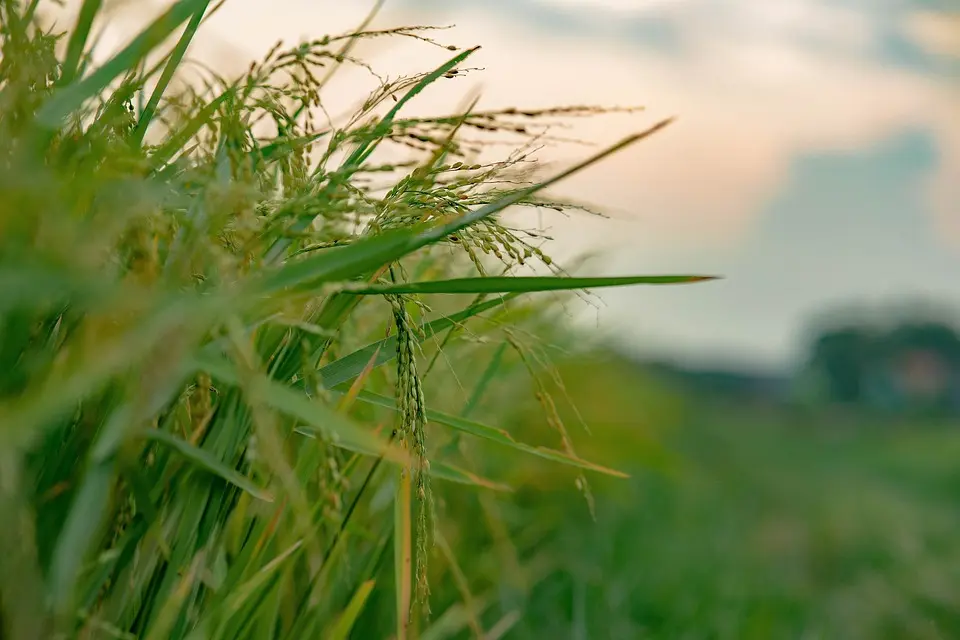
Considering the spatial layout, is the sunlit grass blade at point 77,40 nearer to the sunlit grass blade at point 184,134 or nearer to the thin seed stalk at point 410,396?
the sunlit grass blade at point 184,134

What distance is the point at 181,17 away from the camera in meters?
0.86

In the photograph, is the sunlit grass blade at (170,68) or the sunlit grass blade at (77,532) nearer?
the sunlit grass blade at (77,532)

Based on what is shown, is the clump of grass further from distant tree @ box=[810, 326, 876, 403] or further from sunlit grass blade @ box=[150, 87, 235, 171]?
distant tree @ box=[810, 326, 876, 403]

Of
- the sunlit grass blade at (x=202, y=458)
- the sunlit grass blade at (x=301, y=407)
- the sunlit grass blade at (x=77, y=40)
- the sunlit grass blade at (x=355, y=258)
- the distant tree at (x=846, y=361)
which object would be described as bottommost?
the sunlit grass blade at (x=202, y=458)

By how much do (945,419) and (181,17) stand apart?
11.9m

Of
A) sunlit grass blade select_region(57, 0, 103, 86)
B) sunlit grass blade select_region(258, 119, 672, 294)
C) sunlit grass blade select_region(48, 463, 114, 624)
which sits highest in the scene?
sunlit grass blade select_region(57, 0, 103, 86)

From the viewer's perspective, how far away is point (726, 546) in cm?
346

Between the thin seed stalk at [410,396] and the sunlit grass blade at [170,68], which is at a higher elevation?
the sunlit grass blade at [170,68]

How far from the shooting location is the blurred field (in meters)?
2.43

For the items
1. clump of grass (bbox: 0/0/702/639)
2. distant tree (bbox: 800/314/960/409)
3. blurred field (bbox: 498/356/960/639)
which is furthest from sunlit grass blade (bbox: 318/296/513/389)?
distant tree (bbox: 800/314/960/409)

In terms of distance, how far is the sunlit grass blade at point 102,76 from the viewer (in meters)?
0.77

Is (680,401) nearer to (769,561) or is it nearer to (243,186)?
(769,561)

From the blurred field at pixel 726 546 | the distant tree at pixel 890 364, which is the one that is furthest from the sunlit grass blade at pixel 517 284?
the distant tree at pixel 890 364

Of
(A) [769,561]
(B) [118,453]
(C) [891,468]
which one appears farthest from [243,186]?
(C) [891,468]
